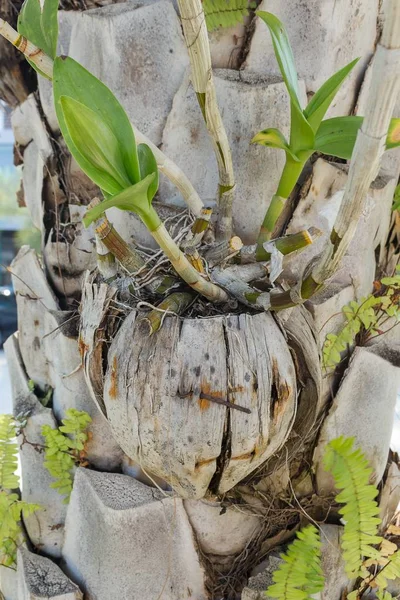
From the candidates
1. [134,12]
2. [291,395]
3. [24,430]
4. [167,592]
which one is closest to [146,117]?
[134,12]

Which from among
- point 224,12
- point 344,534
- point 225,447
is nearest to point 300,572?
point 344,534

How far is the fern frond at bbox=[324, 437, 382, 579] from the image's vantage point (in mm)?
768

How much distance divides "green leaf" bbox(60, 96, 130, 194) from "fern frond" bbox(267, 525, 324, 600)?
0.53m

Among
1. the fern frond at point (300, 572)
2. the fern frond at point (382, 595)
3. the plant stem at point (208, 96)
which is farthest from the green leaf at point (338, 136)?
the fern frond at point (382, 595)

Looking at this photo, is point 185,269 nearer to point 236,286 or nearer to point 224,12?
point 236,286

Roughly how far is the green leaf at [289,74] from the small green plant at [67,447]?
496mm

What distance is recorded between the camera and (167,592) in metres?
0.86

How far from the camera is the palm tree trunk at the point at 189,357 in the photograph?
26.1 inches

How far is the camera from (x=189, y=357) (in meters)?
0.64

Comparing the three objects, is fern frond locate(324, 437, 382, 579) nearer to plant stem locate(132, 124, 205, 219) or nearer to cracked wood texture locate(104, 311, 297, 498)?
cracked wood texture locate(104, 311, 297, 498)

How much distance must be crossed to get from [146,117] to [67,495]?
0.56m

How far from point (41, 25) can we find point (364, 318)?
1.73 feet

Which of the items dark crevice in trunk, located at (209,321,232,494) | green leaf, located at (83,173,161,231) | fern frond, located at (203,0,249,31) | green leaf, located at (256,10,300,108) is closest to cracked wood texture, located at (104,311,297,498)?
dark crevice in trunk, located at (209,321,232,494)

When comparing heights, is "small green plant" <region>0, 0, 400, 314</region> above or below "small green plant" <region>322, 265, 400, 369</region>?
above
